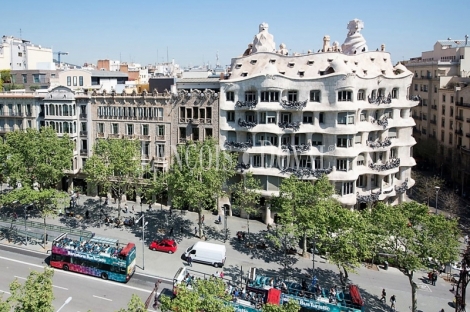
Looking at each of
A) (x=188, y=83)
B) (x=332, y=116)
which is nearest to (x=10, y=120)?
(x=188, y=83)

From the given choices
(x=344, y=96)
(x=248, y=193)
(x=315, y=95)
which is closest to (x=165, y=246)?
(x=248, y=193)

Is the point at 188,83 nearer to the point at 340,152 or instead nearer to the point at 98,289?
the point at 340,152

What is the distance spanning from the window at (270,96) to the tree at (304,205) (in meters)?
12.5

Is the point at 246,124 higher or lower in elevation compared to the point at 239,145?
higher

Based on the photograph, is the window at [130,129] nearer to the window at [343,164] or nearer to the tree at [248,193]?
the tree at [248,193]

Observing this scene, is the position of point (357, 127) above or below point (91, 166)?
above

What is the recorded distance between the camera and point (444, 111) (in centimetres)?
8606

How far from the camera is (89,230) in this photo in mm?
58906

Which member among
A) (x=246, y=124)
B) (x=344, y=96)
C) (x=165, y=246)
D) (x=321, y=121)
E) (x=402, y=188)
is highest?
(x=344, y=96)

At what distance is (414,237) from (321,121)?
24.0 metres

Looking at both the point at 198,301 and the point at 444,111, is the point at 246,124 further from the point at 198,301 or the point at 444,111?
the point at 444,111

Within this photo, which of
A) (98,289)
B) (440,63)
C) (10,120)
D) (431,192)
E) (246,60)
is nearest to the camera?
(98,289)

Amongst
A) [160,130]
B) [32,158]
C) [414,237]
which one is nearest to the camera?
[414,237]

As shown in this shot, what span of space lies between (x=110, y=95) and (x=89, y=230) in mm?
22535
